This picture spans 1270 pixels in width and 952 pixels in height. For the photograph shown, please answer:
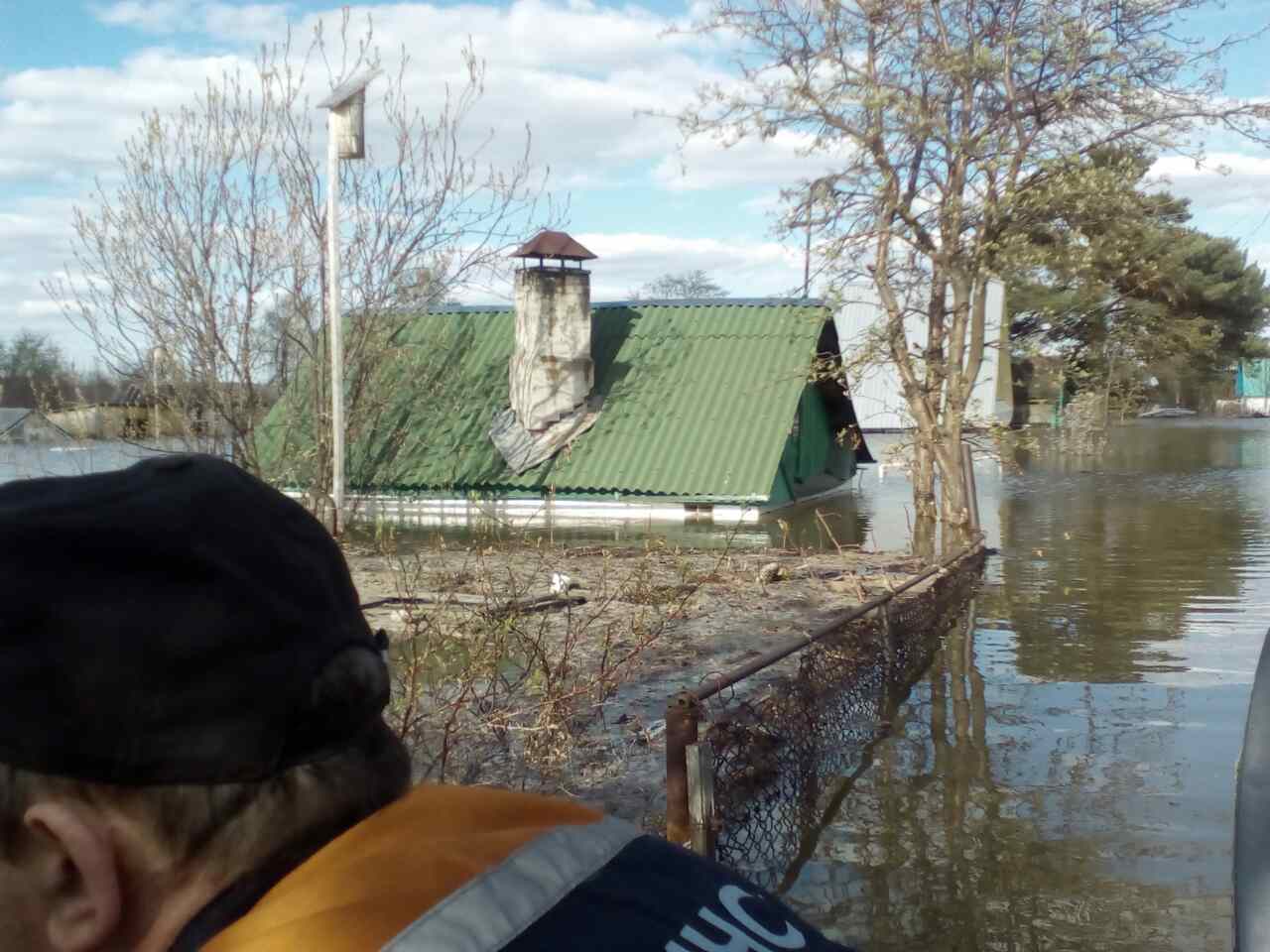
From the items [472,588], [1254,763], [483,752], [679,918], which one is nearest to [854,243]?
[472,588]

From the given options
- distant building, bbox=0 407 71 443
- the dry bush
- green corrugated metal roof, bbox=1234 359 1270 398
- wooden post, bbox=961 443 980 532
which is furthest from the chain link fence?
green corrugated metal roof, bbox=1234 359 1270 398

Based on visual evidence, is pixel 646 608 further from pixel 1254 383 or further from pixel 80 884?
pixel 1254 383

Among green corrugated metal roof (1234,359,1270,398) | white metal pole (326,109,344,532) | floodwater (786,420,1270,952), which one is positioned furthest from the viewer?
green corrugated metal roof (1234,359,1270,398)

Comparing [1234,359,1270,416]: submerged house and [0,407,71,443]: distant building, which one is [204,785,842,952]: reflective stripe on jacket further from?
[1234,359,1270,416]: submerged house

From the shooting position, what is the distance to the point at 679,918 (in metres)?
1.11

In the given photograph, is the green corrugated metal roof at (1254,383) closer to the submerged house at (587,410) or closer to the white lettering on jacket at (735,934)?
the submerged house at (587,410)

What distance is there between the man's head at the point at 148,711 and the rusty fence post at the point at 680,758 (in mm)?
2989

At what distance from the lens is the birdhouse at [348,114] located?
43.7 feet

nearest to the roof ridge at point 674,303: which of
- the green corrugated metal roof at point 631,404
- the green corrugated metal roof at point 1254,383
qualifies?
the green corrugated metal roof at point 631,404

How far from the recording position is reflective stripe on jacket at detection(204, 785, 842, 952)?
938mm

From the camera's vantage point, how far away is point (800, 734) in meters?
5.66

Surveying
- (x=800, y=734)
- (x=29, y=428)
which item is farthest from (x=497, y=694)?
(x=29, y=428)

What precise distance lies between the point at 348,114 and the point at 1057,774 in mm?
10163

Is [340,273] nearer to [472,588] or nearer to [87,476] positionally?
[472,588]
